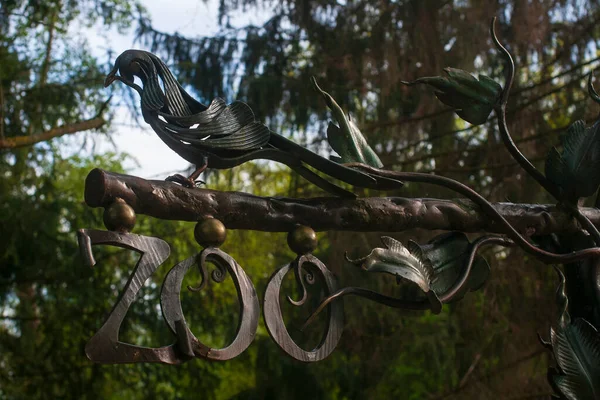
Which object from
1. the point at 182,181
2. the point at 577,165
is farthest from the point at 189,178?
the point at 577,165

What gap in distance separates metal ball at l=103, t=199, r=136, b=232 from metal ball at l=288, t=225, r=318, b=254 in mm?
213

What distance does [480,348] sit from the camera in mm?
3537

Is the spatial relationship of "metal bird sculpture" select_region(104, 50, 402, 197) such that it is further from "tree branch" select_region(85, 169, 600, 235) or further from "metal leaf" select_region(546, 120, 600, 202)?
"metal leaf" select_region(546, 120, 600, 202)

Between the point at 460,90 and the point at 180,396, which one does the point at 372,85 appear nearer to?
the point at 180,396

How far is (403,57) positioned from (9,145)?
5.76ft

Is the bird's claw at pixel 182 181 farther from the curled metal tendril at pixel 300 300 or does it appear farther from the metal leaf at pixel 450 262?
the metal leaf at pixel 450 262

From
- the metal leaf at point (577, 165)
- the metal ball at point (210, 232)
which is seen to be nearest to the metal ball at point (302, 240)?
the metal ball at point (210, 232)

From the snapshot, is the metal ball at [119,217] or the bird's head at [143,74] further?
the bird's head at [143,74]

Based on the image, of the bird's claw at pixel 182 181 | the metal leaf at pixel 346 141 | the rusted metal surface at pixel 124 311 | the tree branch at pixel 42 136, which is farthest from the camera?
the tree branch at pixel 42 136

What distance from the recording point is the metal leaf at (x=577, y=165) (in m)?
1.08

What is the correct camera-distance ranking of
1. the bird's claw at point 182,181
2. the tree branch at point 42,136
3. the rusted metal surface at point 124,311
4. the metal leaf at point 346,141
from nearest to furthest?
the rusted metal surface at point 124,311, the bird's claw at point 182,181, the metal leaf at point 346,141, the tree branch at point 42,136

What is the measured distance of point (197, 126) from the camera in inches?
34.2

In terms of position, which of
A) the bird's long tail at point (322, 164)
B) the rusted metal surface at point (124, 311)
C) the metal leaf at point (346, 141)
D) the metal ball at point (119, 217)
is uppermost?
the metal leaf at point (346, 141)

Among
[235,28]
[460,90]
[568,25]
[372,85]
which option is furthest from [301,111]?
[460,90]
